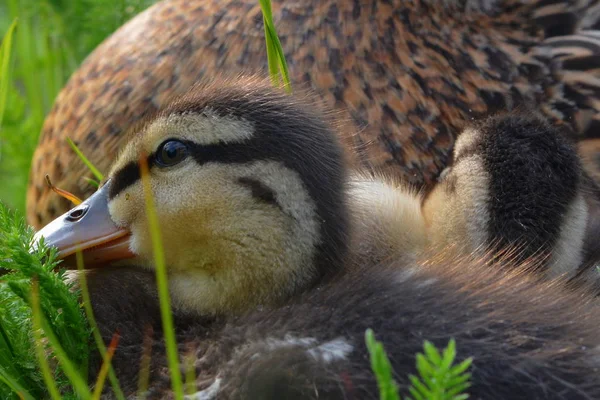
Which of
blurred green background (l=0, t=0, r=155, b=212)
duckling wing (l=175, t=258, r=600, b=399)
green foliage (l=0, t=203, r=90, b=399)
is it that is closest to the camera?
duckling wing (l=175, t=258, r=600, b=399)

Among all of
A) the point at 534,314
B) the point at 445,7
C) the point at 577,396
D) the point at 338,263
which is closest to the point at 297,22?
the point at 445,7

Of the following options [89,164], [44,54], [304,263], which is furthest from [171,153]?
[44,54]

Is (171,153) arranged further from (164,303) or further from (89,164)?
(89,164)

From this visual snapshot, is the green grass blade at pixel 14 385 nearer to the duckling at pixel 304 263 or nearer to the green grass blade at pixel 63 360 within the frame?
the green grass blade at pixel 63 360

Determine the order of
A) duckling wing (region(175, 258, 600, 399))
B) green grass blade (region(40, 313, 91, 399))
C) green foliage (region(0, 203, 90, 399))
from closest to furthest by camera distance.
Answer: duckling wing (region(175, 258, 600, 399)) < green grass blade (region(40, 313, 91, 399)) < green foliage (region(0, 203, 90, 399))

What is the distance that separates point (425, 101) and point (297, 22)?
44 centimetres

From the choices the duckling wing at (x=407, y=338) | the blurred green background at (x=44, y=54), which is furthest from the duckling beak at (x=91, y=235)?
the blurred green background at (x=44, y=54)

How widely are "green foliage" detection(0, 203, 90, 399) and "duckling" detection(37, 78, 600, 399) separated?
78mm

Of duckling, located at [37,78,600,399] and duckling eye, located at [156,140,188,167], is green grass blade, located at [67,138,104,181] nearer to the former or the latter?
duckling, located at [37,78,600,399]

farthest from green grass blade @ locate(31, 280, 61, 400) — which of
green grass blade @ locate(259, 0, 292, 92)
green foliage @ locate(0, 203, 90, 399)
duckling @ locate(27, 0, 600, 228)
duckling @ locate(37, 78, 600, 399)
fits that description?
duckling @ locate(27, 0, 600, 228)

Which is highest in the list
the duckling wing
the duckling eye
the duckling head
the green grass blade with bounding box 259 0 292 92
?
the green grass blade with bounding box 259 0 292 92

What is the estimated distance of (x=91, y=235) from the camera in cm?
243

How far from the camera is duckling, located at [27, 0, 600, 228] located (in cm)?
308

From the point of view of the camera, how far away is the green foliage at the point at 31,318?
2236 millimetres
